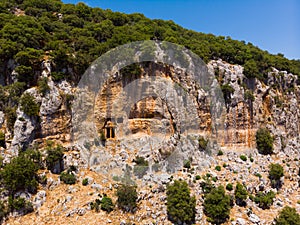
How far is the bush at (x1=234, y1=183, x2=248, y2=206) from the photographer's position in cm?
2922

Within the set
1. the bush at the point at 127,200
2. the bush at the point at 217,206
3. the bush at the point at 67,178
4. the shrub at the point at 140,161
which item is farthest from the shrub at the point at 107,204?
the bush at the point at 217,206

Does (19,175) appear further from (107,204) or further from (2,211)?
(107,204)

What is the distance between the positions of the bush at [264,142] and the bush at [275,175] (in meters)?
4.98

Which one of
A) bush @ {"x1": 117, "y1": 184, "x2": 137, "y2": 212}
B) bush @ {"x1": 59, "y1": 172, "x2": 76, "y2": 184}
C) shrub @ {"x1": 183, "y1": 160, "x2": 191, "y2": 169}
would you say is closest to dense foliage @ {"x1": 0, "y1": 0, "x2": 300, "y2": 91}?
bush @ {"x1": 59, "y1": 172, "x2": 76, "y2": 184}

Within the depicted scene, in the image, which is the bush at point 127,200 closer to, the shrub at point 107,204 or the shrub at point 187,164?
the shrub at point 107,204

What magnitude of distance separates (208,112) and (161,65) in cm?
1234

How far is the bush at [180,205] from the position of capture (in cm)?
2488

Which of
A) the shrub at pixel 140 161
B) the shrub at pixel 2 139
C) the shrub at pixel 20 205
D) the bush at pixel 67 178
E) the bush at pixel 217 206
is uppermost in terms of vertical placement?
the shrub at pixel 2 139

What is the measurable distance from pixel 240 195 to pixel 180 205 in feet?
32.7

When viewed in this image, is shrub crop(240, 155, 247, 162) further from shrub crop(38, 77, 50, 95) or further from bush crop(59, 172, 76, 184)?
shrub crop(38, 77, 50, 95)

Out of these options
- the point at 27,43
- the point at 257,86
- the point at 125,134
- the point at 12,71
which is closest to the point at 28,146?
the point at 12,71

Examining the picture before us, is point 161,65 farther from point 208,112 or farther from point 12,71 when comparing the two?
point 12,71

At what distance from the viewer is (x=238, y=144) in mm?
39344

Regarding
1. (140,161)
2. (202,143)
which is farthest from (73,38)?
(202,143)
